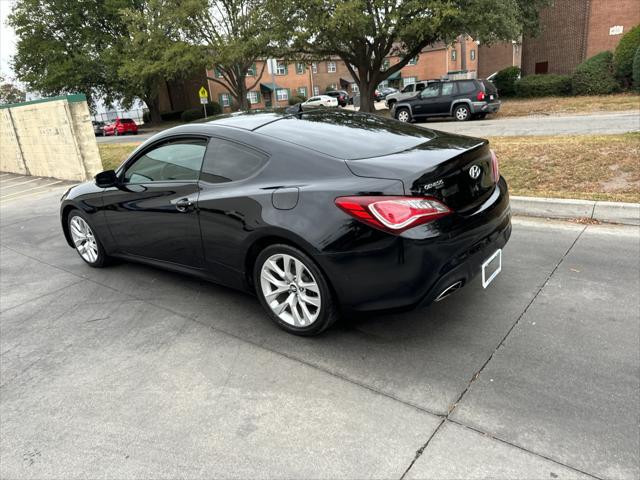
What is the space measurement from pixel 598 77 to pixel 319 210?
26257 mm

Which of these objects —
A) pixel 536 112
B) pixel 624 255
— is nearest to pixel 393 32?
pixel 536 112

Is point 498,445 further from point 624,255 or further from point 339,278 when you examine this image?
point 624,255

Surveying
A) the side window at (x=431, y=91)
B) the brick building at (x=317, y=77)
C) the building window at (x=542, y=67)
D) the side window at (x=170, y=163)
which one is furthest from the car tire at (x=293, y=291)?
the brick building at (x=317, y=77)

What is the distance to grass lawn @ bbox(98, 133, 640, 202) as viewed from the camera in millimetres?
6328

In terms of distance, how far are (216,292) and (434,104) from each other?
18266 millimetres

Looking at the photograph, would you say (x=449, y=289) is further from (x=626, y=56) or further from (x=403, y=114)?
(x=626, y=56)

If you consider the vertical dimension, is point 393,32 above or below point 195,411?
above

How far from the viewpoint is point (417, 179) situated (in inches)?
117

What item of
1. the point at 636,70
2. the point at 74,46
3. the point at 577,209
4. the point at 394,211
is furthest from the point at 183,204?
the point at 74,46

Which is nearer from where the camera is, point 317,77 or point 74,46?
point 74,46

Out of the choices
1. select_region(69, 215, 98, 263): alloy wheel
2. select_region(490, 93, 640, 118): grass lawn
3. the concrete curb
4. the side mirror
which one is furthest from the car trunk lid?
select_region(490, 93, 640, 118): grass lawn

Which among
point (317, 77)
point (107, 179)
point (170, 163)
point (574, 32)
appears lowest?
point (107, 179)

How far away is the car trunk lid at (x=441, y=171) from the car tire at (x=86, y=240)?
10.5 feet

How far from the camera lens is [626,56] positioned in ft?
75.6
